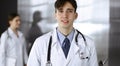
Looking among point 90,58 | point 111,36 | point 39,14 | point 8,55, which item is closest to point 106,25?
point 111,36

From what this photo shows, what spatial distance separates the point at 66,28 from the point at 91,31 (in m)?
2.46

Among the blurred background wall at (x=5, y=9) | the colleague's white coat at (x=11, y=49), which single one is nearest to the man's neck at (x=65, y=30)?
the colleague's white coat at (x=11, y=49)

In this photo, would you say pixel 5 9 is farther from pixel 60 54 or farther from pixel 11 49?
pixel 60 54

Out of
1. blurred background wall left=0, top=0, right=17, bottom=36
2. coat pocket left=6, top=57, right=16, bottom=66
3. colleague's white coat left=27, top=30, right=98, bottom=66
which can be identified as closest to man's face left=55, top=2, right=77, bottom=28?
colleague's white coat left=27, top=30, right=98, bottom=66

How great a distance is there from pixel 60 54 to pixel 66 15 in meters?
0.25

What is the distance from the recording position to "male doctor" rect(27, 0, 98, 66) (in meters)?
1.88

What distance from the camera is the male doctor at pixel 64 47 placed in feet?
6.15

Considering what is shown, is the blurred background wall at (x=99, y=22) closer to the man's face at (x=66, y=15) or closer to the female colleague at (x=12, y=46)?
the female colleague at (x=12, y=46)

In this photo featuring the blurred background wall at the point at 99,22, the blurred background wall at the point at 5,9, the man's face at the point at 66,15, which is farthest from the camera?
the blurred background wall at the point at 5,9

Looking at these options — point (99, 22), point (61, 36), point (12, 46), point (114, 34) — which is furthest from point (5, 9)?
A: point (61, 36)

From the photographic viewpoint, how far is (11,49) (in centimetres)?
401

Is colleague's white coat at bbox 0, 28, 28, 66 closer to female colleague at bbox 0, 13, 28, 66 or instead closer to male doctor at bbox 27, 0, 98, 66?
female colleague at bbox 0, 13, 28, 66

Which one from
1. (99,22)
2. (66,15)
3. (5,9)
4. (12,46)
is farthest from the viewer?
(5,9)

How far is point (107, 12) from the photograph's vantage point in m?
4.11
